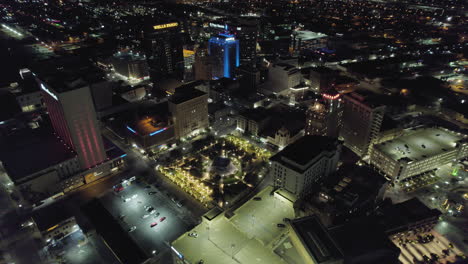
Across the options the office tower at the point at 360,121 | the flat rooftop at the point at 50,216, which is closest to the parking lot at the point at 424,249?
the office tower at the point at 360,121

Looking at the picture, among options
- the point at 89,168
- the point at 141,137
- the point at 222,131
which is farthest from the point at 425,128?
the point at 89,168

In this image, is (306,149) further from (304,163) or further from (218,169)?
(218,169)

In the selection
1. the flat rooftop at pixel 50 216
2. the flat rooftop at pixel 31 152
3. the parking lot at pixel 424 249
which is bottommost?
the parking lot at pixel 424 249

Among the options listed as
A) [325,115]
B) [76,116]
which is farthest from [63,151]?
[325,115]

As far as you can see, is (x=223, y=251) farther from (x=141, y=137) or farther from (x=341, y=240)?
(x=141, y=137)

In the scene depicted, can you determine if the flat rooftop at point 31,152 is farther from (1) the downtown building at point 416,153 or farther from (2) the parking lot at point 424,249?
(1) the downtown building at point 416,153

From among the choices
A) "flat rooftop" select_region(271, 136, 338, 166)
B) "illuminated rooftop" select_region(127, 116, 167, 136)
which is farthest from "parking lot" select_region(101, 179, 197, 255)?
"flat rooftop" select_region(271, 136, 338, 166)

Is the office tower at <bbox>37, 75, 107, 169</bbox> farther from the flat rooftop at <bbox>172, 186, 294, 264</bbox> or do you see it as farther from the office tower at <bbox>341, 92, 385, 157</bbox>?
the office tower at <bbox>341, 92, 385, 157</bbox>
